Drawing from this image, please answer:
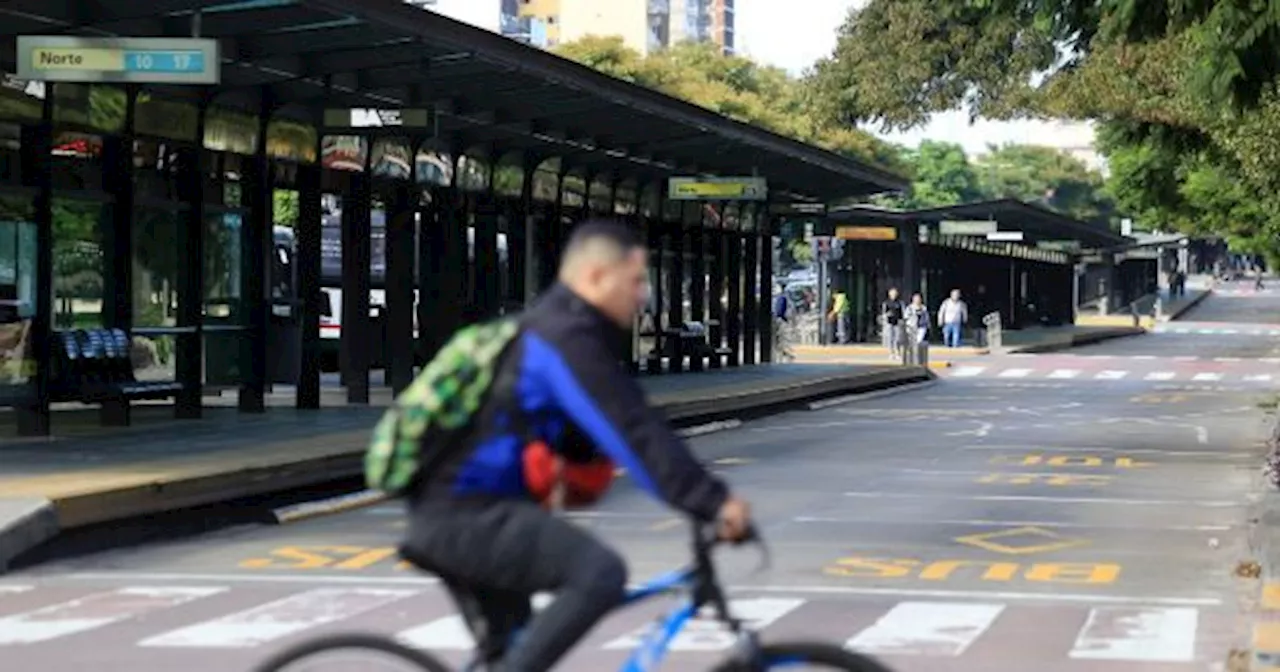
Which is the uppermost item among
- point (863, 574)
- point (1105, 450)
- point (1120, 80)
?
point (1120, 80)

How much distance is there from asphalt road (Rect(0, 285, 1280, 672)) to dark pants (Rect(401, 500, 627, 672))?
437 centimetres

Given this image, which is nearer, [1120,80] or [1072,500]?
[1072,500]

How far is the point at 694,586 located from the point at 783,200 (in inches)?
1642

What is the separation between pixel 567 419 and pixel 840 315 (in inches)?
2401

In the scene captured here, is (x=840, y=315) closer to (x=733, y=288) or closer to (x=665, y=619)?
(x=733, y=288)

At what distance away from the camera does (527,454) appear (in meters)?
6.56

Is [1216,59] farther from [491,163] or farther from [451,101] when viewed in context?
[491,163]

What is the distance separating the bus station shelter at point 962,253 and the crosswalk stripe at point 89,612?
157 ft

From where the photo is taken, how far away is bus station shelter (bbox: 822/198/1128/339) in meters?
67.2

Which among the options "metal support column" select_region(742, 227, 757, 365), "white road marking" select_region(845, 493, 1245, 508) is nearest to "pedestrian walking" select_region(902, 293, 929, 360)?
"metal support column" select_region(742, 227, 757, 365)

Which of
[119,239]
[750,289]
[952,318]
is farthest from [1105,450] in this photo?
[952,318]

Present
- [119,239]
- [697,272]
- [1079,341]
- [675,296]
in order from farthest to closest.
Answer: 1. [1079,341]
2. [697,272]
3. [675,296]
4. [119,239]

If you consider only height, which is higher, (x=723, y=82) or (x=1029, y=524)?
(x=723, y=82)

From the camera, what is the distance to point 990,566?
15.6 metres
